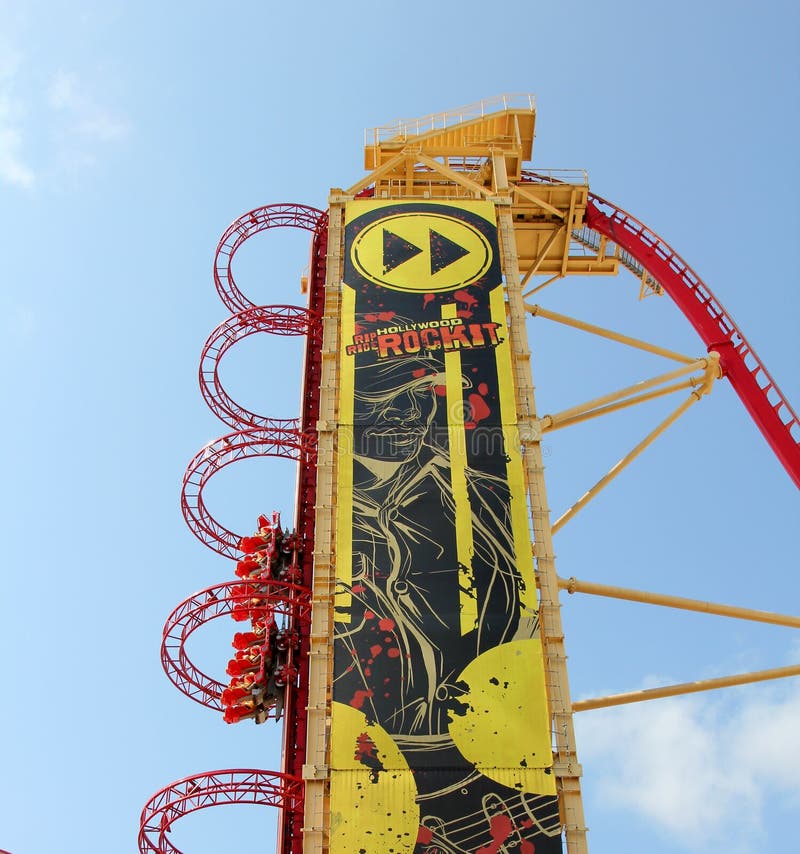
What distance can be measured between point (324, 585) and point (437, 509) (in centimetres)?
346

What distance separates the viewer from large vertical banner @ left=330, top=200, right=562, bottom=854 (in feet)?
70.0

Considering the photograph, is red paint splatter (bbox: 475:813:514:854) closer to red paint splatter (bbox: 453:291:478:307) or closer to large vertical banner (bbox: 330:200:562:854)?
large vertical banner (bbox: 330:200:562:854)

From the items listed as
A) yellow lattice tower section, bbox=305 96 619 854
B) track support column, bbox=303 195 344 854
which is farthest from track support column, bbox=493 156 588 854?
track support column, bbox=303 195 344 854

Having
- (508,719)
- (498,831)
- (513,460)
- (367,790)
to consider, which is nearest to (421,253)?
(513,460)

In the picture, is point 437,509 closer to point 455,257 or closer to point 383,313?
point 383,313

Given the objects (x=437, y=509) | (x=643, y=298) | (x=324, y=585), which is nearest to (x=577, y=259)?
(x=643, y=298)

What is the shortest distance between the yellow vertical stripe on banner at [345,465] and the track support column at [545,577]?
451 centimetres

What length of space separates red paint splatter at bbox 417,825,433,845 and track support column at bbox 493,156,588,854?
2849 millimetres

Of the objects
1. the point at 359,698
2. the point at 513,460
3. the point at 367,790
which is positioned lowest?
the point at 367,790

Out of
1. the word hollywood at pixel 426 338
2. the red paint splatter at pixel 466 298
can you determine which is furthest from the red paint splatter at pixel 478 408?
A: the red paint splatter at pixel 466 298

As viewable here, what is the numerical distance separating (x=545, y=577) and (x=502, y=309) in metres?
8.61

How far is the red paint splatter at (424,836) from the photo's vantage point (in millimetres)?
20812

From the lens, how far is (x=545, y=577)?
24.9 metres

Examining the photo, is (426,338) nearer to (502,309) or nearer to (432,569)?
(502,309)
